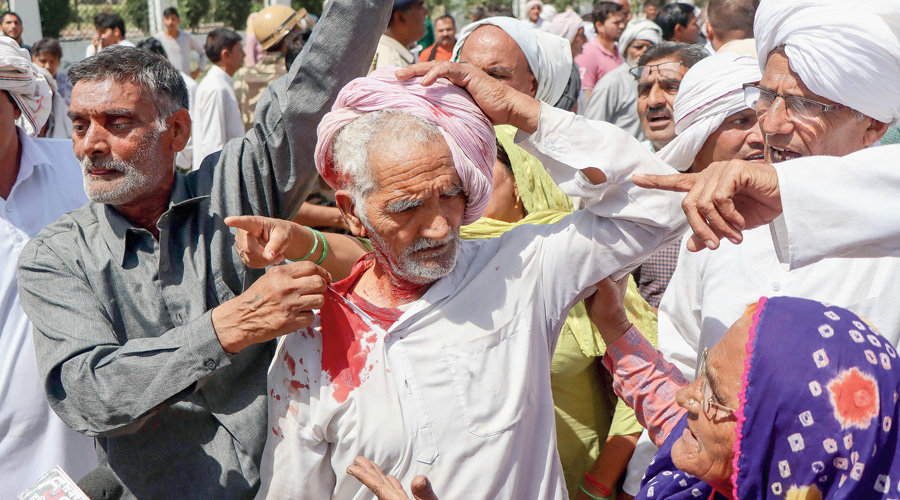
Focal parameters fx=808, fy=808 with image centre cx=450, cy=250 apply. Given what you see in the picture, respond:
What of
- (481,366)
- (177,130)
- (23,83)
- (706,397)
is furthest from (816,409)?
(23,83)

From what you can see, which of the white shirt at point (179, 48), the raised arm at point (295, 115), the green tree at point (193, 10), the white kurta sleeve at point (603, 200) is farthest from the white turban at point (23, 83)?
the green tree at point (193, 10)

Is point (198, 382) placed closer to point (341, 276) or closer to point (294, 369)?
point (294, 369)

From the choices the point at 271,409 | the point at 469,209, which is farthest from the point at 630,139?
the point at 271,409

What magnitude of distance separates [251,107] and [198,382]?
19.5 ft

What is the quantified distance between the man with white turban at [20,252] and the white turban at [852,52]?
285 centimetres

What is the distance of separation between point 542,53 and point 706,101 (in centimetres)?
103

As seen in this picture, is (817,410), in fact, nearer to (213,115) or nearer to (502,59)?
(502,59)

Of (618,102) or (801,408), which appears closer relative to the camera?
(801,408)

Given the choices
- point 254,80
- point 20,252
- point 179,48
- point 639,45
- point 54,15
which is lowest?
point 54,15

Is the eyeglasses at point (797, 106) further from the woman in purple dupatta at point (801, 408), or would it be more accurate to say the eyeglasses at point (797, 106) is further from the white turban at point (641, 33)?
the white turban at point (641, 33)

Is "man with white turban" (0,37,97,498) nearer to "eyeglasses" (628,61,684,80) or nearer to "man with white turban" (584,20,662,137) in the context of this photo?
"eyeglasses" (628,61,684,80)

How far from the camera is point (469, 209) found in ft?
7.20

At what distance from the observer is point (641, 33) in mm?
7680

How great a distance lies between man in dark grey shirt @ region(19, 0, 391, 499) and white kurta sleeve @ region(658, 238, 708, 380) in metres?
1.22
